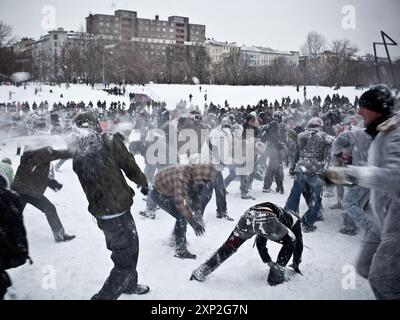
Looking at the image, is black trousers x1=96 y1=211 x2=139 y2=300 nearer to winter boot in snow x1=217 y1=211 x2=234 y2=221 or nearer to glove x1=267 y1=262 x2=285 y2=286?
glove x1=267 y1=262 x2=285 y2=286

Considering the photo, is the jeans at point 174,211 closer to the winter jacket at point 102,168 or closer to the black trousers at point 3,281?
the winter jacket at point 102,168

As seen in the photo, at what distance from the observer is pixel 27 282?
3.36 meters

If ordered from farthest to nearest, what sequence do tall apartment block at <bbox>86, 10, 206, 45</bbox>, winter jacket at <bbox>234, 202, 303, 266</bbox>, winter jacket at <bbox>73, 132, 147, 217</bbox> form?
tall apartment block at <bbox>86, 10, 206, 45</bbox> → winter jacket at <bbox>234, 202, 303, 266</bbox> → winter jacket at <bbox>73, 132, 147, 217</bbox>

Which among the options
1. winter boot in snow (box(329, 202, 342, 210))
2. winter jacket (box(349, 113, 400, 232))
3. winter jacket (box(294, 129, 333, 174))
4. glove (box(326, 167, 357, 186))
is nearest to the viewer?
winter jacket (box(349, 113, 400, 232))

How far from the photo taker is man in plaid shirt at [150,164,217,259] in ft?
11.2

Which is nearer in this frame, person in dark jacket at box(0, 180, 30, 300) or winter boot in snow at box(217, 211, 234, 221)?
person in dark jacket at box(0, 180, 30, 300)

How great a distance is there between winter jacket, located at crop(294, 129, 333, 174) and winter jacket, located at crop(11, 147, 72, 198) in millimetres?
3459

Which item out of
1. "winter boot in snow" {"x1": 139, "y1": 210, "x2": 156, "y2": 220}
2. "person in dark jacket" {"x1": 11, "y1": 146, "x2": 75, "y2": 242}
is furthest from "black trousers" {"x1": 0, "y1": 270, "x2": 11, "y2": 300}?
"winter boot in snow" {"x1": 139, "y1": 210, "x2": 156, "y2": 220}

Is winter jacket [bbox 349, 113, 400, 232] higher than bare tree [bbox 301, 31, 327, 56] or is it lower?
lower

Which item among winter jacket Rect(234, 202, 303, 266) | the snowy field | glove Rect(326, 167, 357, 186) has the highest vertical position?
glove Rect(326, 167, 357, 186)

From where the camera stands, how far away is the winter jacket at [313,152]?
502cm

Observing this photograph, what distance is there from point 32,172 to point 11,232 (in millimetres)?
1941
